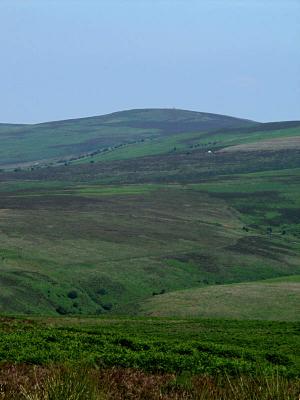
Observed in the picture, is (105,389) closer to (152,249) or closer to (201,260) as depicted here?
(201,260)

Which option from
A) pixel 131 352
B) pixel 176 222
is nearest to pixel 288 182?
pixel 176 222

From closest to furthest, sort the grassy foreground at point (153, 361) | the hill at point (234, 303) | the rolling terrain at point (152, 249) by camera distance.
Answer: the grassy foreground at point (153, 361) < the hill at point (234, 303) < the rolling terrain at point (152, 249)

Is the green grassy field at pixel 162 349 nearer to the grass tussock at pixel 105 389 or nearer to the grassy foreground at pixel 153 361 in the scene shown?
the grassy foreground at pixel 153 361

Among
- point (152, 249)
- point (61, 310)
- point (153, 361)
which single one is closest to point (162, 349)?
point (153, 361)

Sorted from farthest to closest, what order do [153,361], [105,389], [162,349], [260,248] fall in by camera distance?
[260,248]
[162,349]
[153,361]
[105,389]

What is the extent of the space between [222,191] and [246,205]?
16813 millimetres

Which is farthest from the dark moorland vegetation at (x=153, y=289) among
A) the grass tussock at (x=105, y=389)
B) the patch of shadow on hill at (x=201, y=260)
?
the patch of shadow on hill at (x=201, y=260)

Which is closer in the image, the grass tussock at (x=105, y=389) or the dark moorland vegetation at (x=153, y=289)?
the grass tussock at (x=105, y=389)

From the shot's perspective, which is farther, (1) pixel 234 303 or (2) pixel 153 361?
(1) pixel 234 303

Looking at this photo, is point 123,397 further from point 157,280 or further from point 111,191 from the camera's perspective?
point 111,191

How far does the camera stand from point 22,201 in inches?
5979

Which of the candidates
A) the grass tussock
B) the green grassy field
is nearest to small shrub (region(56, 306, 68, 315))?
the green grassy field

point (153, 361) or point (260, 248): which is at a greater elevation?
point (153, 361)

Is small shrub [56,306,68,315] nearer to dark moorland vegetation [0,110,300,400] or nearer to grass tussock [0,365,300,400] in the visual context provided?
dark moorland vegetation [0,110,300,400]
